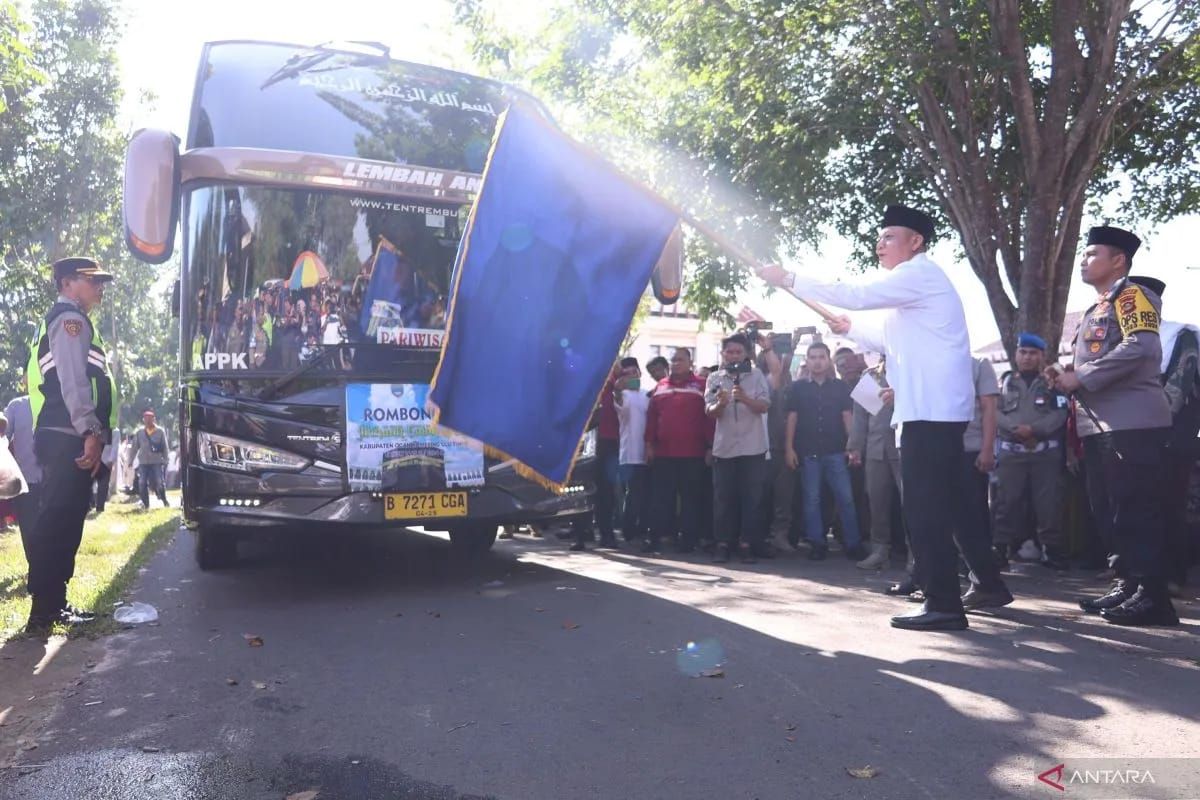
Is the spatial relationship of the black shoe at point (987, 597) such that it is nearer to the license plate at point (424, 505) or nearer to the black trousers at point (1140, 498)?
the black trousers at point (1140, 498)

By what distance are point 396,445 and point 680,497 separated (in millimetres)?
4409

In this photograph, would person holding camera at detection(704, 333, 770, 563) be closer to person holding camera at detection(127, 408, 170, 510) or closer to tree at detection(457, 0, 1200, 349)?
tree at detection(457, 0, 1200, 349)

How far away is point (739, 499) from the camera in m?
10.4

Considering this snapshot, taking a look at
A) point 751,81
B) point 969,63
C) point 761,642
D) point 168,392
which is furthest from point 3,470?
point 168,392

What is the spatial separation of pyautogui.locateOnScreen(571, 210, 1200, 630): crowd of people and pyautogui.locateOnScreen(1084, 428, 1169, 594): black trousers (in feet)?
0.04

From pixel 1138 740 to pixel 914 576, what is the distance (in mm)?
3397

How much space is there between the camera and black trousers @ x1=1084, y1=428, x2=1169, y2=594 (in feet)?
20.5

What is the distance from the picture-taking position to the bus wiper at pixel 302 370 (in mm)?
7191

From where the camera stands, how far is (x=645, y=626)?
248 inches

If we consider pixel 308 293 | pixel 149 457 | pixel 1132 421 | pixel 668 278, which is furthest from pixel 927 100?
pixel 149 457

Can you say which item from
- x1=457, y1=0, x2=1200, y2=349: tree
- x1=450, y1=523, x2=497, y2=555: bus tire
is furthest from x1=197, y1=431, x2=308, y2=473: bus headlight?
x1=457, y1=0, x2=1200, y2=349: tree

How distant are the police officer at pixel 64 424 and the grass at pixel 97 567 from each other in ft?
1.23

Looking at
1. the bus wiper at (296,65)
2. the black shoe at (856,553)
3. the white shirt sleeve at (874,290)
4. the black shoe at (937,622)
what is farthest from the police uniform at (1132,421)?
the bus wiper at (296,65)

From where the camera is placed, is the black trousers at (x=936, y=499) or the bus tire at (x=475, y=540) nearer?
the black trousers at (x=936, y=499)
